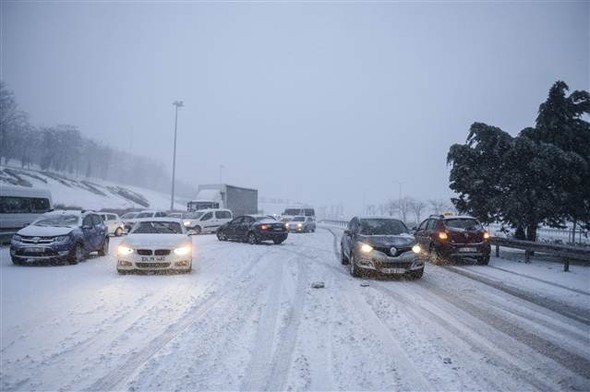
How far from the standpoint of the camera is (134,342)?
211 inches

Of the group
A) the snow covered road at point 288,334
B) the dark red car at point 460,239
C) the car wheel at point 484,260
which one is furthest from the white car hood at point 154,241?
the car wheel at point 484,260

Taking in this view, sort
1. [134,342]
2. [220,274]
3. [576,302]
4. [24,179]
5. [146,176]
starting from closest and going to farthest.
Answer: [134,342] → [576,302] → [220,274] → [24,179] → [146,176]

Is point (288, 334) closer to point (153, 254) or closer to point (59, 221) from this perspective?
point (153, 254)

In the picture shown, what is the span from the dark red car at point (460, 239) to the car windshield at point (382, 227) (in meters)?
2.58

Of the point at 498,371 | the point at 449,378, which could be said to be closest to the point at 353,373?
the point at 449,378

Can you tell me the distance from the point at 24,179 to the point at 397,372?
228ft

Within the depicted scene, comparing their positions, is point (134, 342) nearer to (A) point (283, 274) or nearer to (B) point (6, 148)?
(A) point (283, 274)

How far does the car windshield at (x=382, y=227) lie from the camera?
12.2 meters

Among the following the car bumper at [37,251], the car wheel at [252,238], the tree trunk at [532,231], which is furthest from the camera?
the car wheel at [252,238]

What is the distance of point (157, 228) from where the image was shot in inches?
503

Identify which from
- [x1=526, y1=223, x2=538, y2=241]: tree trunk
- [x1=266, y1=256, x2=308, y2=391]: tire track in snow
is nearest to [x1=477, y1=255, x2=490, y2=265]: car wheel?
[x1=526, y1=223, x2=538, y2=241]: tree trunk

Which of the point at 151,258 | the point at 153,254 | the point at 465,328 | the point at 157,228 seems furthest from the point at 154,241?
the point at 465,328

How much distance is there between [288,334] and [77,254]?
1007 cm

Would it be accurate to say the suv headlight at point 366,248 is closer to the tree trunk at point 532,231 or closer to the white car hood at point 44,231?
the white car hood at point 44,231
